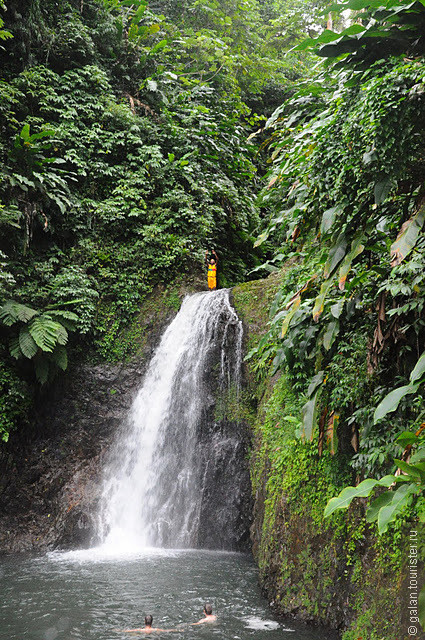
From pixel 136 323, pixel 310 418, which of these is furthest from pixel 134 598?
pixel 136 323

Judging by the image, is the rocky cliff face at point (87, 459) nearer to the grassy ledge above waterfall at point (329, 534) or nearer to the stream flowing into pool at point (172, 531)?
the stream flowing into pool at point (172, 531)

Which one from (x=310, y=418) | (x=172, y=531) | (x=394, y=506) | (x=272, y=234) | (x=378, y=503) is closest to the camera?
(x=394, y=506)

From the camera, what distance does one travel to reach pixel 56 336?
834cm

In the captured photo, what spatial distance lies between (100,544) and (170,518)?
1.21 metres

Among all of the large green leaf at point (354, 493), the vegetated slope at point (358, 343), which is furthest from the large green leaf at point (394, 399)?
the large green leaf at point (354, 493)

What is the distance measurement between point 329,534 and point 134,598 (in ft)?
7.18

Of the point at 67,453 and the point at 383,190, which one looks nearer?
the point at 383,190

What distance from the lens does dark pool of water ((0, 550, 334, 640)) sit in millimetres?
4215

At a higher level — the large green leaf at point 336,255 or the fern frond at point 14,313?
the fern frond at point 14,313

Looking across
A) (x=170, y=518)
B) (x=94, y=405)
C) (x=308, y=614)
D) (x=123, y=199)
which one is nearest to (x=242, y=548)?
(x=170, y=518)

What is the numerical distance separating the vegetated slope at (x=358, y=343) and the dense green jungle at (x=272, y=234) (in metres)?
0.02

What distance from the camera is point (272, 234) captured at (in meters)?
6.71

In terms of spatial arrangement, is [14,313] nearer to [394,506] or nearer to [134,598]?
[134,598]

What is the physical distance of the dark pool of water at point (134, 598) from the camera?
421 centimetres
